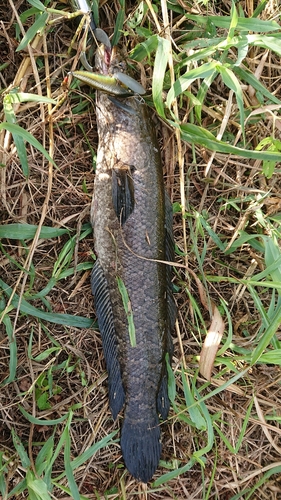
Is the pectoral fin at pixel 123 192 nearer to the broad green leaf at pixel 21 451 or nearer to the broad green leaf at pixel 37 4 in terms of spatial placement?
the broad green leaf at pixel 37 4

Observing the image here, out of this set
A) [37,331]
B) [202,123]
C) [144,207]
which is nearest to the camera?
[144,207]

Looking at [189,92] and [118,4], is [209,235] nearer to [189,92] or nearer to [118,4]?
[189,92]

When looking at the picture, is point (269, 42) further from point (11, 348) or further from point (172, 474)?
point (172, 474)

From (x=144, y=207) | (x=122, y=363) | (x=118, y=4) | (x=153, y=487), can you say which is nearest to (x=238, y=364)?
(x=122, y=363)

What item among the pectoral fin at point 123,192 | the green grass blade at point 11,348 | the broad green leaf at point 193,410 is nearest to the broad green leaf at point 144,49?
the pectoral fin at point 123,192

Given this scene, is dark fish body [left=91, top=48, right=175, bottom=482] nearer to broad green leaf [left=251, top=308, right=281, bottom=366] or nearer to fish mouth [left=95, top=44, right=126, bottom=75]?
fish mouth [left=95, top=44, right=126, bottom=75]

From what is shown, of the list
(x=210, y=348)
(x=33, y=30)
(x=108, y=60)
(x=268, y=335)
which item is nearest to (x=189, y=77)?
(x=108, y=60)

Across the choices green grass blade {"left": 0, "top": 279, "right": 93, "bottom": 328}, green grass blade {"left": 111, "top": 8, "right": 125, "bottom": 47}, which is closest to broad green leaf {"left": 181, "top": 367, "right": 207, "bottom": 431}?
green grass blade {"left": 0, "top": 279, "right": 93, "bottom": 328}

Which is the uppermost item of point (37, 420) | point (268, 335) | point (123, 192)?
point (123, 192)
